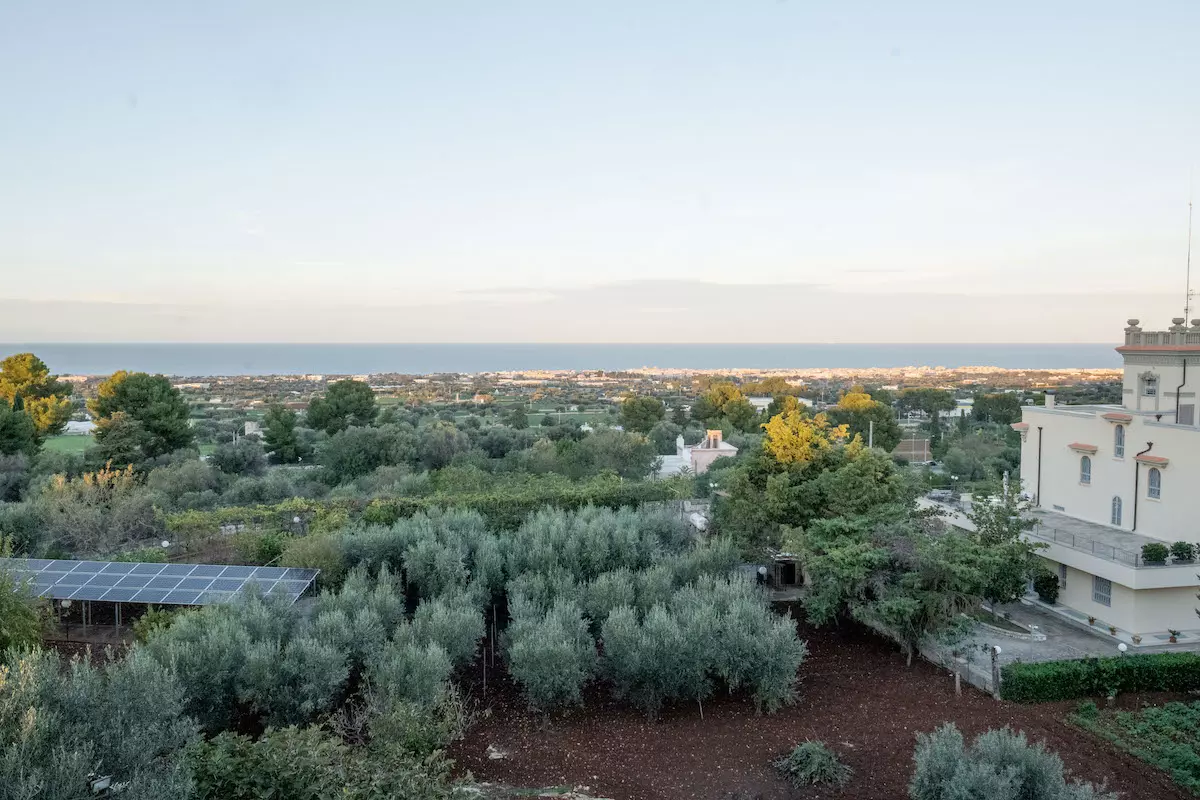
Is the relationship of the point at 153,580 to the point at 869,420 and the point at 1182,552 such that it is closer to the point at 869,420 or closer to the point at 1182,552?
the point at 1182,552

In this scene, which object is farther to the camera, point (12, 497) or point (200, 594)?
point (12, 497)

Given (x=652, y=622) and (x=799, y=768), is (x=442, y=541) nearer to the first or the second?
(x=652, y=622)

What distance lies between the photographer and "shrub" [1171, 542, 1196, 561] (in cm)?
1286

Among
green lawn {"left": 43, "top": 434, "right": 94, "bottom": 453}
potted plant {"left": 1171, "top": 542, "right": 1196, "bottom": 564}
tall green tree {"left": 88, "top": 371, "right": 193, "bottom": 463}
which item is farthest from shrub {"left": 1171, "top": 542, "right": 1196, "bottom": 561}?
green lawn {"left": 43, "top": 434, "right": 94, "bottom": 453}

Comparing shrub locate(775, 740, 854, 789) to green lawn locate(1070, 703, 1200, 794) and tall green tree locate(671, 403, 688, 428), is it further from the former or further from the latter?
tall green tree locate(671, 403, 688, 428)

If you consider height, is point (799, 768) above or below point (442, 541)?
below

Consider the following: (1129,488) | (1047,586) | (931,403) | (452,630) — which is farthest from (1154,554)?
(931,403)

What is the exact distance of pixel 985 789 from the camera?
673 centimetres

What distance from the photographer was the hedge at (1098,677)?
35.4 ft

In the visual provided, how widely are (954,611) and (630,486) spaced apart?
922 cm

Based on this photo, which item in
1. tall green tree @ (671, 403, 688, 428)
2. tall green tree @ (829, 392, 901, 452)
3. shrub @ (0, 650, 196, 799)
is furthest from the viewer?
tall green tree @ (671, 403, 688, 428)

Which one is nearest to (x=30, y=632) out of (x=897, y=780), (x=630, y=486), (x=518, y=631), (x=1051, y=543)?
(x=518, y=631)

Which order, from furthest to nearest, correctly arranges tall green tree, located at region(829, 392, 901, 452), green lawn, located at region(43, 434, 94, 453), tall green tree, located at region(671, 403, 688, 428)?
tall green tree, located at region(671, 403, 688, 428)
tall green tree, located at region(829, 392, 901, 452)
green lawn, located at region(43, 434, 94, 453)

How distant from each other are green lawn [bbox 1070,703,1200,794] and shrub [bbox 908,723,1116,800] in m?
2.51
